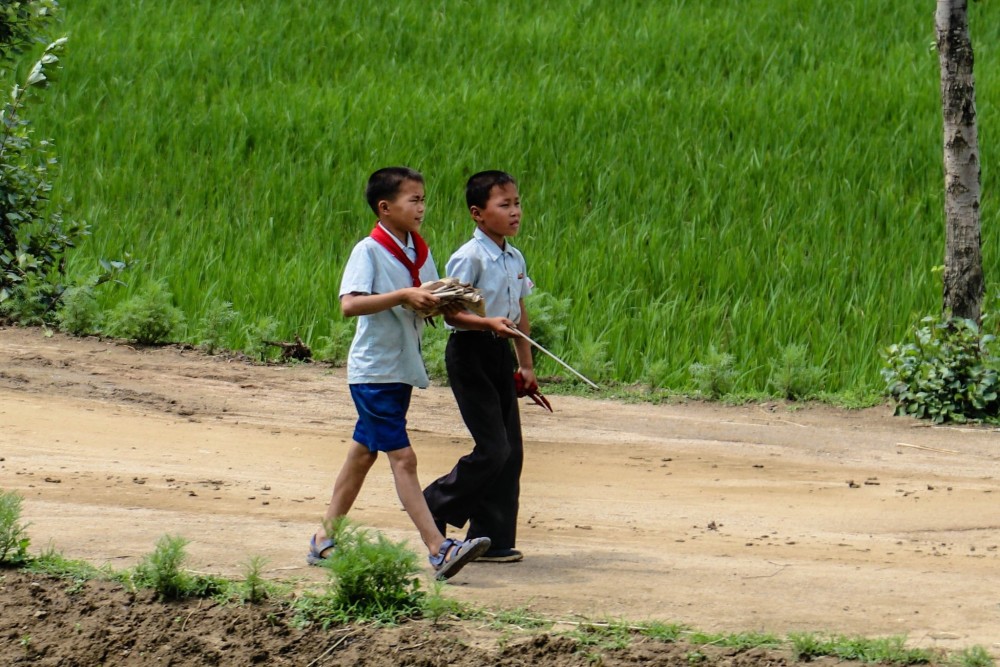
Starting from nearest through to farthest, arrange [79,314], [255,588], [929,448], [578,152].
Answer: [255,588], [929,448], [79,314], [578,152]

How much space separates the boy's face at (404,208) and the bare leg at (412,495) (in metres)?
0.79

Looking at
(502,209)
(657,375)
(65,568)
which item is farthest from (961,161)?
(65,568)

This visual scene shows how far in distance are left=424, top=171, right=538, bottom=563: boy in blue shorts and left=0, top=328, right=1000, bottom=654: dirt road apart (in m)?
0.25

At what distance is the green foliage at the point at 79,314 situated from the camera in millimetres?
9820

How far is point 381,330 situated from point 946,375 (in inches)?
180

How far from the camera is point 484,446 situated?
506 cm

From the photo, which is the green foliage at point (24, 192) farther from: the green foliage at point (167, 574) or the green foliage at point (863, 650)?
the green foliage at point (863, 650)

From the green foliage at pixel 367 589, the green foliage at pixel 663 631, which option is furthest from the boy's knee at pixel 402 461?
the green foliage at pixel 663 631

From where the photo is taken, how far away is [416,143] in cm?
1327

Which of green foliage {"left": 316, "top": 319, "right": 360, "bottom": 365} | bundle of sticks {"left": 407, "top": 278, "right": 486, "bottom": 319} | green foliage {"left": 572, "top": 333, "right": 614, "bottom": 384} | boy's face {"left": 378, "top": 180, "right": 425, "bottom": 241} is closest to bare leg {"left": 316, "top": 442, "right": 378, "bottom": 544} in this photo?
bundle of sticks {"left": 407, "top": 278, "right": 486, "bottom": 319}

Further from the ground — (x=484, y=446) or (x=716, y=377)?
(x=716, y=377)

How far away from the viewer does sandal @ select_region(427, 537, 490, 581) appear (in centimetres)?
470

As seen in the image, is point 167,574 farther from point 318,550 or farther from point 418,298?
point 418,298

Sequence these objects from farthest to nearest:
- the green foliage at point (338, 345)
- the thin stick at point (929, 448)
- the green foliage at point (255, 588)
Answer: the green foliage at point (338, 345) → the thin stick at point (929, 448) → the green foliage at point (255, 588)
